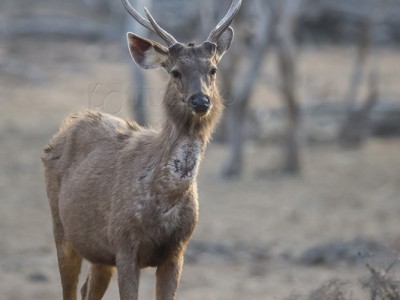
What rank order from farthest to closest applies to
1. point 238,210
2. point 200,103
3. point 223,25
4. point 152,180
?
point 238,210, point 223,25, point 152,180, point 200,103

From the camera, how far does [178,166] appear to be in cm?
846

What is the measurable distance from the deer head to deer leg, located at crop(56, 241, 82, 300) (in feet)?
5.46

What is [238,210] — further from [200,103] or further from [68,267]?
[200,103]

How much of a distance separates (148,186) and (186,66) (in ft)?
3.10

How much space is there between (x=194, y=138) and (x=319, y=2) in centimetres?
2726

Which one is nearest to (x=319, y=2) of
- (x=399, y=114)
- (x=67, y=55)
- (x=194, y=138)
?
(x=67, y=55)

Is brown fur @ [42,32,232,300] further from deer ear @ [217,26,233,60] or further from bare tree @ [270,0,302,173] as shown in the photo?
bare tree @ [270,0,302,173]

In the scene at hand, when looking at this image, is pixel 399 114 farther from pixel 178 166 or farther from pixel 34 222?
pixel 178 166

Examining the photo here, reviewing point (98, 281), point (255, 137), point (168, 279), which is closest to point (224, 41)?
point (168, 279)

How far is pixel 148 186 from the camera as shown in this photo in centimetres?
847

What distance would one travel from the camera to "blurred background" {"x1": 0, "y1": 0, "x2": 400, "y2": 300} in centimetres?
1486

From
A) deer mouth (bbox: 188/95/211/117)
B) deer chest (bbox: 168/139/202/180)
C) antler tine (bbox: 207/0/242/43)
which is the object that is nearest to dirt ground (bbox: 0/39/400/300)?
antler tine (bbox: 207/0/242/43)

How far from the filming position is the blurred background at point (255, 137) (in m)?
14.9

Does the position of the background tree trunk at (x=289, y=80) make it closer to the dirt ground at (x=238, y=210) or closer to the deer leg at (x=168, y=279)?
the dirt ground at (x=238, y=210)
